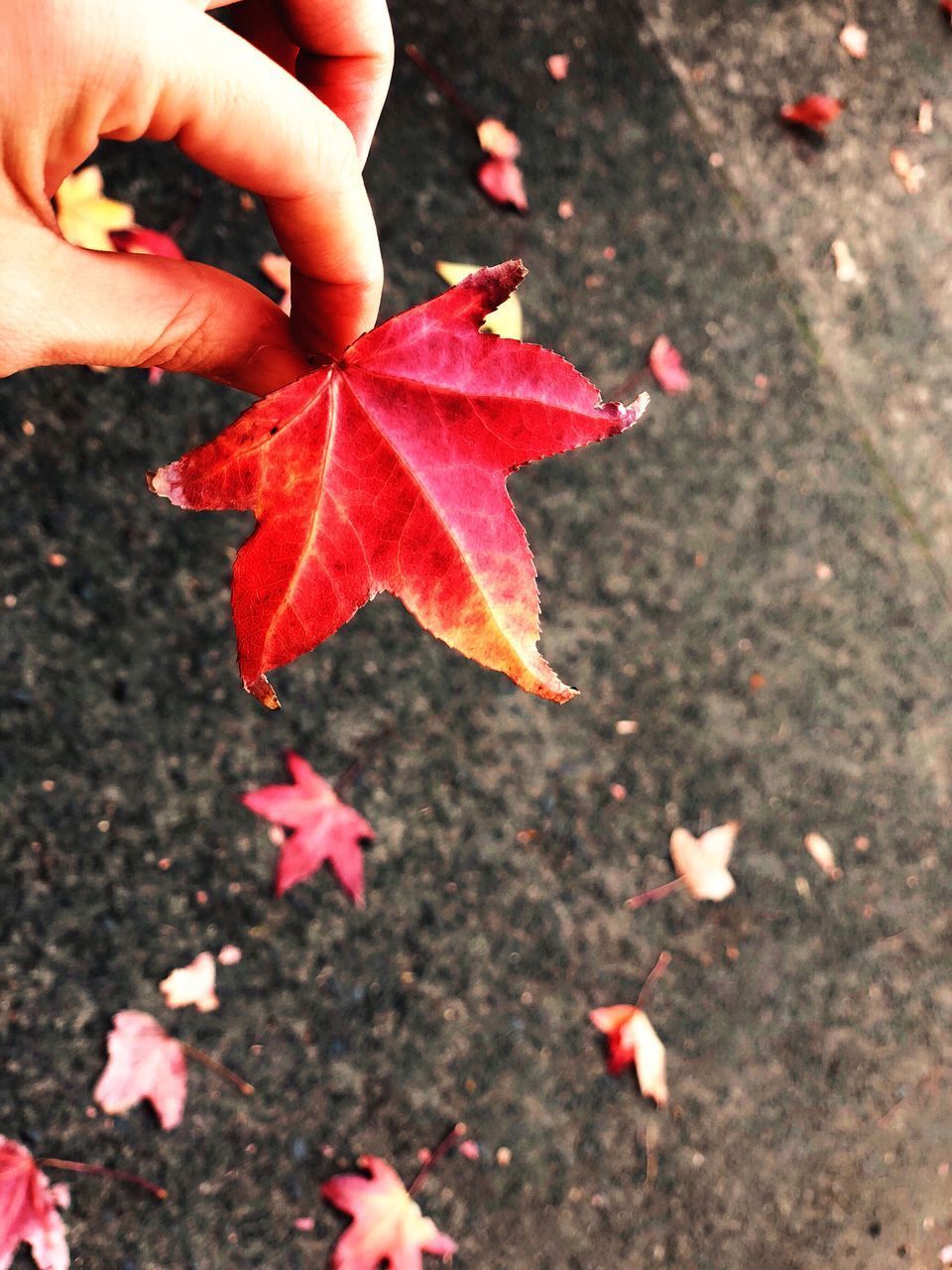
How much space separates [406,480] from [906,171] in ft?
8.56

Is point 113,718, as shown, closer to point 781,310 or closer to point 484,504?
point 484,504

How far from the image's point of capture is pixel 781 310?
8.59 ft

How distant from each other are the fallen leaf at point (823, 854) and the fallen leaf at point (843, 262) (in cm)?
158

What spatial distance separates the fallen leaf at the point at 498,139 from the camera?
7.86ft

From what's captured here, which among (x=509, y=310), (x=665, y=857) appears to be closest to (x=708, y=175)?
(x=509, y=310)

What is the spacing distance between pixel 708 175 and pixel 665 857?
6.09 feet

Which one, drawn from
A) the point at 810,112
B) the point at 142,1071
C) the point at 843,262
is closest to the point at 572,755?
the point at 142,1071

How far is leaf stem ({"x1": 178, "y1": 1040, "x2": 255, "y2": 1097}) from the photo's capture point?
6.20 feet

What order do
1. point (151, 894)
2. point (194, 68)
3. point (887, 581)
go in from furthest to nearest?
point (887, 581) → point (151, 894) → point (194, 68)

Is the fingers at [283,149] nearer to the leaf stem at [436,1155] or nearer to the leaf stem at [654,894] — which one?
the leaf stem at [654,894]

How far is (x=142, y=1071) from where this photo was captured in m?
1.85

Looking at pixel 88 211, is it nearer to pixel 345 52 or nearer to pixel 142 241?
pixel 142 241

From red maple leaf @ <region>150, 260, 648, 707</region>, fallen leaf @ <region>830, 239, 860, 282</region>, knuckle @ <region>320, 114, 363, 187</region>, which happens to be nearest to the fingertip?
knuckle @ <region>320, 114, 363, 187</region>

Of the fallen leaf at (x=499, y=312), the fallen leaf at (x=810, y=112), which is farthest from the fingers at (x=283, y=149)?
the fallen leaf at (x=810, y=112)
